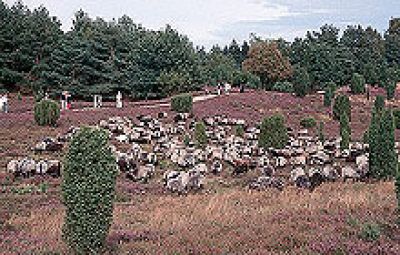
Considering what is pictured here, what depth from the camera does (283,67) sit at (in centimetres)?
7494

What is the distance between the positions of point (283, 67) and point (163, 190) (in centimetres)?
5734

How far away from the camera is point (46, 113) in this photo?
3281 cm

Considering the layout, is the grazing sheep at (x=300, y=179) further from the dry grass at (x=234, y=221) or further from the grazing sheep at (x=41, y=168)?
the grazing sheep at (x=41, y=168)

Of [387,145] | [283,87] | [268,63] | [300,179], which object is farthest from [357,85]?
[300,179]

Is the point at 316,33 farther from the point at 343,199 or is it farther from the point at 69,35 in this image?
the point at 343,199

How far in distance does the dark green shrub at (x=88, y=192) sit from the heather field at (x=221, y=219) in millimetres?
471

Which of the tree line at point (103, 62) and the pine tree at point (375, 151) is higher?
the tree line at point (103, 62)

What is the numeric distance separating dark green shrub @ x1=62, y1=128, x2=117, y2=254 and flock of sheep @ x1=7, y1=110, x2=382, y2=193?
6758mm

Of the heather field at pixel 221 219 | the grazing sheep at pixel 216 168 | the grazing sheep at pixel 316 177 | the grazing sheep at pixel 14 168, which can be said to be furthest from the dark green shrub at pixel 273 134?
the grazing sheep at pixel 14 168

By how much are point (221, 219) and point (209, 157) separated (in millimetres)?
13455

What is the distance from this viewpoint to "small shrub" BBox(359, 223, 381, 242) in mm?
11062

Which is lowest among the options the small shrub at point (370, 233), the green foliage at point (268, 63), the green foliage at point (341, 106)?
the small shrub at point (370, 233)

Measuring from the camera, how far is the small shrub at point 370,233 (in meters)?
11.1

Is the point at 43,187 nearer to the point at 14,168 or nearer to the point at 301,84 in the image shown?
the point at 14,168
